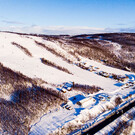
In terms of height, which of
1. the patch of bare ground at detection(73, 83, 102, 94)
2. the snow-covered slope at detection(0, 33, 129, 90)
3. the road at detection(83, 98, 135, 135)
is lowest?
the road at detection(83, 98, 135, 135)

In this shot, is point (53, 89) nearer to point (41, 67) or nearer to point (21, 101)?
point (21, 101)

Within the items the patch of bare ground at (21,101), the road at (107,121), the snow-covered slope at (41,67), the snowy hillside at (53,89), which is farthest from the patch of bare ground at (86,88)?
the road at (107,121)

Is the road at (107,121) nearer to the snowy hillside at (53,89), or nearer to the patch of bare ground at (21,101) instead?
the snowy hillside at (53,89)

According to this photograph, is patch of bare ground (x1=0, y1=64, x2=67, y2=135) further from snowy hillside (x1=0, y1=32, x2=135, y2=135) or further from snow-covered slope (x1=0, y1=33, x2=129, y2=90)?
snow-covered slope (x1=0, y1=33, x2=129, y2=90)

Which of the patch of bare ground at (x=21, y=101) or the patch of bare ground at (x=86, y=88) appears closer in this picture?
the patch of bare ground at (x=21, y=101)

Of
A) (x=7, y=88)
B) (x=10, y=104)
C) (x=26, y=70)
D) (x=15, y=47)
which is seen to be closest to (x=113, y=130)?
(x=10, y=104)

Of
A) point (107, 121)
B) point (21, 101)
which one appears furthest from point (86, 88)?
point (21, 101)

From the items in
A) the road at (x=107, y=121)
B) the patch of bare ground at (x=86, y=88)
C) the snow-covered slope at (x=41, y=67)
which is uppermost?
the snow-covered slope at (x=41, y=67)

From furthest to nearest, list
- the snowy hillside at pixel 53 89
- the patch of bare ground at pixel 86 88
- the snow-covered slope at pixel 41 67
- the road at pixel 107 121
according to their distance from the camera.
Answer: the snow-covered slope at pixel 41 67
the patch of bare ground at pixel 86 88
the snowy hillside at pixel 53 89
the road at pixel 107 121

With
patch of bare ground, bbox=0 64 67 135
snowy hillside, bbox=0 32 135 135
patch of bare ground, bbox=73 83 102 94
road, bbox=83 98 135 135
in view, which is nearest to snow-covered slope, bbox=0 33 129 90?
snowy hillside, bbox=0 32 135 135
